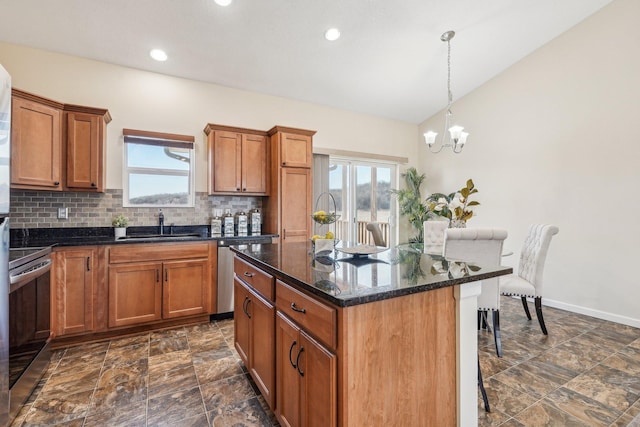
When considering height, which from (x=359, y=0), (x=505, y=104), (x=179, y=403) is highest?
(x=359, y=0)

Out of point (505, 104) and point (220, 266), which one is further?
point (505, 104)

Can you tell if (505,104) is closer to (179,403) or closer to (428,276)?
(428,276)

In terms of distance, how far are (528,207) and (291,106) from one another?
3748 mm

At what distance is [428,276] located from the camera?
4.62 feet

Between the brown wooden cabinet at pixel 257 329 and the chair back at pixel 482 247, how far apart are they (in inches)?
61.5

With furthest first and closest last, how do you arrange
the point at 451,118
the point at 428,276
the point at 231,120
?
the point at 451,118
the point at 231,120
the point at 428,276

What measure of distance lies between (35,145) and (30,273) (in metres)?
1.41

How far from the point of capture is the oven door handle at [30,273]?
1853 millimetres

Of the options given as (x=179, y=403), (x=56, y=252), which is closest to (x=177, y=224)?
(x=56, y=252)

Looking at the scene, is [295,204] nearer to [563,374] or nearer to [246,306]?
[246,306]

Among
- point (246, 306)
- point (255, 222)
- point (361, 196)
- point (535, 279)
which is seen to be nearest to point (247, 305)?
point (246, 306)

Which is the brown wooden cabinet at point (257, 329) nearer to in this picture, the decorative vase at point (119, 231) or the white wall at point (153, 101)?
the decorative vase at point (119, 231)

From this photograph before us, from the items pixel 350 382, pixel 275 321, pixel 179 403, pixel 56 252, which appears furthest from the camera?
pixel 56 252

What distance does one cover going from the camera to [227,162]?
379 centimetres
